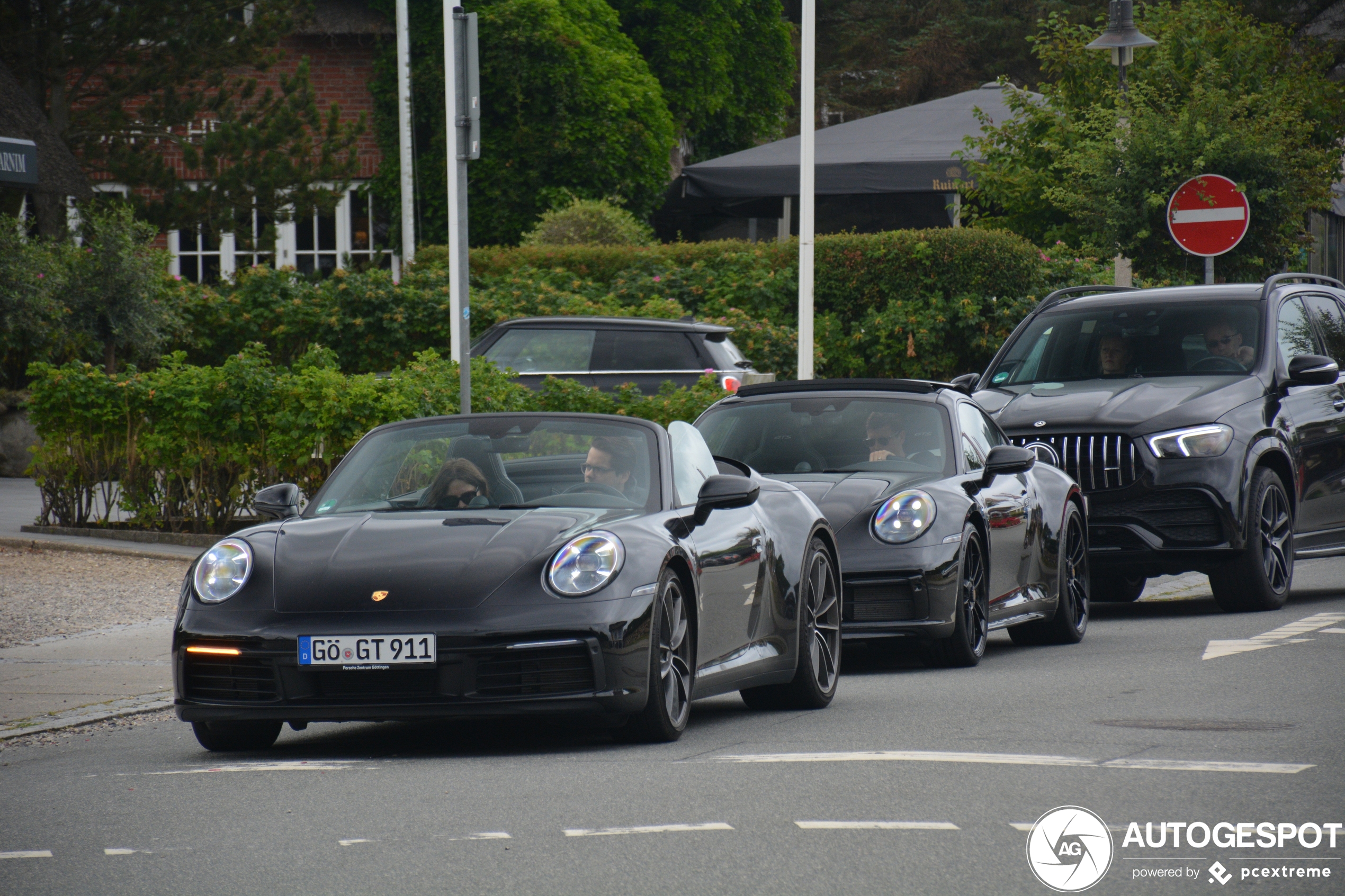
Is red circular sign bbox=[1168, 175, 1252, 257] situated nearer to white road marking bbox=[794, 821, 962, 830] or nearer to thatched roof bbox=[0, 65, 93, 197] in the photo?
thatched roof bbox=[0, 65, 93, 197]

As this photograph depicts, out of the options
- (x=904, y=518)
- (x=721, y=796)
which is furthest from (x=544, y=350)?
(x=721, y=796)

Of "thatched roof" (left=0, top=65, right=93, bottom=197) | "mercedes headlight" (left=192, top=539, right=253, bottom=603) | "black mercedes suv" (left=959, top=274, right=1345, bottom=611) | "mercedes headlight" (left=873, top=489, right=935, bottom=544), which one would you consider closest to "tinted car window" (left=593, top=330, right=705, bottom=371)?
"thatched roof" (left=0, top=65, right=93, bottom=197)

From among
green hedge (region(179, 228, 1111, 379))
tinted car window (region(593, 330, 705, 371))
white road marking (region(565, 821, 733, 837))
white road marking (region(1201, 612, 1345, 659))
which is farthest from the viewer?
green hedge (region(179, 228, 1111, 379))

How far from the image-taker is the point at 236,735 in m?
7.29

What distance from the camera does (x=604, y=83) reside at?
34688 millimetres

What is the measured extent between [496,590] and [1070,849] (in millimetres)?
2316

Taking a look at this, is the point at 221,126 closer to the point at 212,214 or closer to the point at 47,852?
the point at 212,214

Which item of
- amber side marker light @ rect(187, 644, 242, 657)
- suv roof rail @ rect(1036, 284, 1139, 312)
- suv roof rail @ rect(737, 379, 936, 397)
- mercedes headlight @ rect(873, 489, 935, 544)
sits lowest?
amber side marker light @ rect(187, 644, 242, 657)

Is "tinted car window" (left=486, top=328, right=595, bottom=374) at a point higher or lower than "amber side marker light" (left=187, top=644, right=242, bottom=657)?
higher

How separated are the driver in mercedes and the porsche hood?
33 centimetres

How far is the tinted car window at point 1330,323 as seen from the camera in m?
13.4

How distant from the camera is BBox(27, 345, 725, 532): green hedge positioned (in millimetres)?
14344

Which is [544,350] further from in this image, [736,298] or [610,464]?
[610,464]

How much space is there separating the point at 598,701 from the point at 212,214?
953 inches
